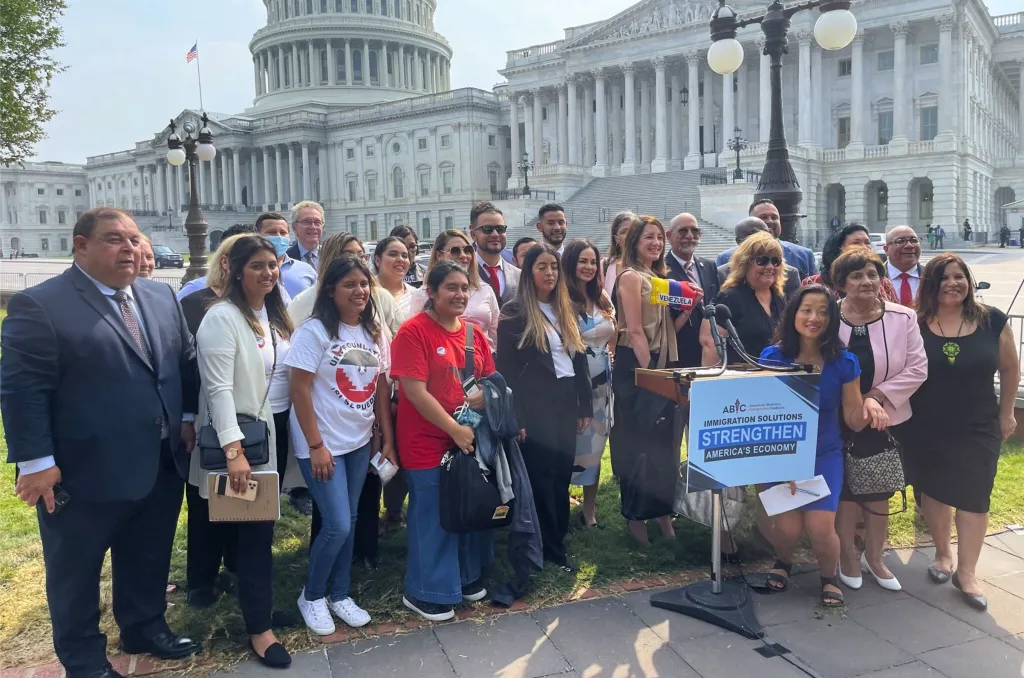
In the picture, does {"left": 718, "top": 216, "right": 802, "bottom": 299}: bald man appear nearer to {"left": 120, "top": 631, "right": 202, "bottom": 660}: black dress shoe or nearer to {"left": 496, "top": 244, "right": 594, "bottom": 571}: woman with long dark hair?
{"left": 496, "top": 244, "right": 594, "bottom": 571}: woman with long dark hair

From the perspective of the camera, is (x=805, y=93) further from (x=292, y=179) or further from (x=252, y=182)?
(x=252, y=182)

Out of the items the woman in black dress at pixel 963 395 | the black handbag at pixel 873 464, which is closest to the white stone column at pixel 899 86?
the woman in black dress at pixel 963 395

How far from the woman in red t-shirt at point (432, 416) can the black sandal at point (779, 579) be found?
2.13 m

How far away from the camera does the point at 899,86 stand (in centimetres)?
4953

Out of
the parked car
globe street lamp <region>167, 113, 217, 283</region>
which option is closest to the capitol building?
the parked car

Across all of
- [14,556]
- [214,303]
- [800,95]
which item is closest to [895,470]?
[214,303]

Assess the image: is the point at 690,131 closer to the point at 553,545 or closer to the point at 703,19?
the point at 703,19

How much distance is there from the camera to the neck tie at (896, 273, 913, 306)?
7121 millimetres

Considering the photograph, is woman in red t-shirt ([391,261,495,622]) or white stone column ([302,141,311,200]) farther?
white stone column ([302,141,311,200])

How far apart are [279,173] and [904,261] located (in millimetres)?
91283

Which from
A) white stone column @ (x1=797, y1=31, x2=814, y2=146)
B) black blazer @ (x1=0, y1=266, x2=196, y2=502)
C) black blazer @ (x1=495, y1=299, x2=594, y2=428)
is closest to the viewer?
black blazer @ (x1=0, y1=266, x2=196, y2=502)

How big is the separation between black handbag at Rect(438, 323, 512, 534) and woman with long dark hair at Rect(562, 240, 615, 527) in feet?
4.72

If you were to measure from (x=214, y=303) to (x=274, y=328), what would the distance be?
1.33 feet

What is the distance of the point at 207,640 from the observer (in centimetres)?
476
